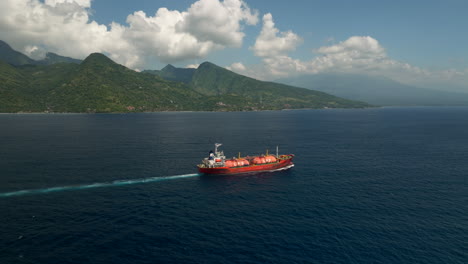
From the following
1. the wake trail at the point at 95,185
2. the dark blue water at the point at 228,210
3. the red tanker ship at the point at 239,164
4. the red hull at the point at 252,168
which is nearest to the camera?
the dark blue water at the point at 228,210

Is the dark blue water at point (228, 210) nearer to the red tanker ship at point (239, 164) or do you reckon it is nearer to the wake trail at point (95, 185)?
the wake trail at point (95, 185)

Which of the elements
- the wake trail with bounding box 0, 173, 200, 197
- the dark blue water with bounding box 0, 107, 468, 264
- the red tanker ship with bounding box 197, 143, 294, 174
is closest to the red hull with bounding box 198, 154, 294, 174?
the red tanker ship with bounding box 197, 143, 294, 174

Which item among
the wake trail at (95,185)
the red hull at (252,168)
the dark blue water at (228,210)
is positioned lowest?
the dark blue water at (228,210)

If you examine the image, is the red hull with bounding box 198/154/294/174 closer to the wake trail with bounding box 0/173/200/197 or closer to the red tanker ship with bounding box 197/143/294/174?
the red tanker ship with bounding box 197/143/294/174

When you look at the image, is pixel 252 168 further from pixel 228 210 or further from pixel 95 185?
pixel 95 185

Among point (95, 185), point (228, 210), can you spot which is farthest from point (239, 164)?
point (95, 185)

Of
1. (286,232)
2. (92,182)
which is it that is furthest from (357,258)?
(92,182)

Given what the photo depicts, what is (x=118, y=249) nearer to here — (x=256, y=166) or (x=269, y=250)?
(x=269, y=250)

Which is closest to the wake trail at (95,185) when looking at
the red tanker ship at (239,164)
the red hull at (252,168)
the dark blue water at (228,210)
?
the dark blue water at (228,210)
